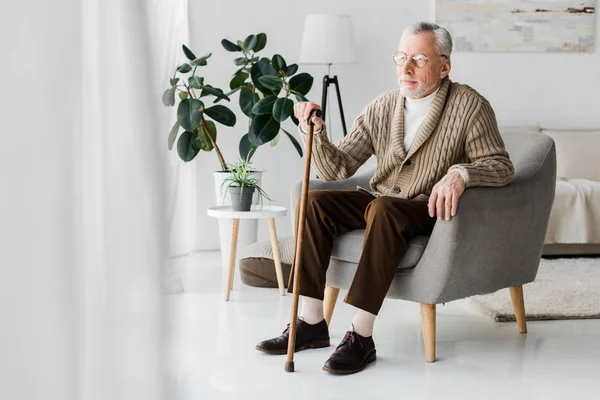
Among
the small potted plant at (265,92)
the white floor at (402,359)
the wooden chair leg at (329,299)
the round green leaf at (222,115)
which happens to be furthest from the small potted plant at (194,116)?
the wooden chair leg at (329,299)

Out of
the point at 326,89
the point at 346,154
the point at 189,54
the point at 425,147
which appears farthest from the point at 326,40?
the point at 425,147

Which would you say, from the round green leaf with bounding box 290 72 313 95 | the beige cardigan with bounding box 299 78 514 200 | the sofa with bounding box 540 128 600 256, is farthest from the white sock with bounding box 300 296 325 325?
the sofa with bounding box 540 128 600 256

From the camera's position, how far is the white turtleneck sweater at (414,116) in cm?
292

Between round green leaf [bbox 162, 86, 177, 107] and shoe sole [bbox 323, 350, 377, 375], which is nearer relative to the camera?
round green leaf [bbox 162, 86, 177, 107]

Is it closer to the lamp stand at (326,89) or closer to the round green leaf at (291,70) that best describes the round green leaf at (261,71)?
the round green leaf at (291,70)

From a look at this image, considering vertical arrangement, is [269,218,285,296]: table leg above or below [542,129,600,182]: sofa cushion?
below

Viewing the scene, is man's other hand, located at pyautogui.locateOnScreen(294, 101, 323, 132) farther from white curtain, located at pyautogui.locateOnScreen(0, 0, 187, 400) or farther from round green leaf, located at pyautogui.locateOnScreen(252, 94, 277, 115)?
white curtain, located at pyautogui.locateOnScreen(0, 0, 187, 400)

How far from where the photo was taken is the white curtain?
508 mm

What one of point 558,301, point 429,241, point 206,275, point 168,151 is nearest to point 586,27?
point 558,301

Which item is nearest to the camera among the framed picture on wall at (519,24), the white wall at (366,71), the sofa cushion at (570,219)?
the sofa cushion at (570,219)

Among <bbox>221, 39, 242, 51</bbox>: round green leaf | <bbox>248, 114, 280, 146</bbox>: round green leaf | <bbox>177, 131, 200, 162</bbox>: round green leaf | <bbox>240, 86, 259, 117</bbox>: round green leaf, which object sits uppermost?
<bbox>221, 39, 242, 51</bbox>: round green leaf

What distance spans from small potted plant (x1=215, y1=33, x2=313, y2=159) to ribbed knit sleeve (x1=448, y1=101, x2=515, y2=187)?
1205 mm

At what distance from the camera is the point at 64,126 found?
1.73 feet

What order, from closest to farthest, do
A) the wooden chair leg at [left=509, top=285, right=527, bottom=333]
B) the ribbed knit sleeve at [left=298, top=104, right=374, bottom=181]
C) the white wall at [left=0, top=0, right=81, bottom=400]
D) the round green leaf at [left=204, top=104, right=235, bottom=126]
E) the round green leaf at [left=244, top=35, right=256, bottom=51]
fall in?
the white wall at [left=0, top=0, right=81, bottom=400]
the ribbed knit sleeve at [left=298, top=104, right=374, bottom=181]
the wooden chair leg at [left=509, top=285, right=527, bottom=333]
the round green leaf at [left=204, top=104, right=235, bottom=126]
the round green leaf at [left=244, top=35, right=256, bottom=51]
